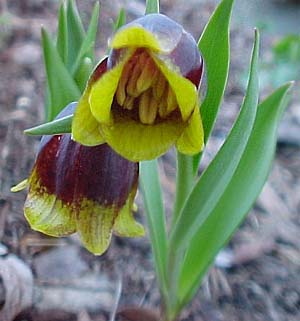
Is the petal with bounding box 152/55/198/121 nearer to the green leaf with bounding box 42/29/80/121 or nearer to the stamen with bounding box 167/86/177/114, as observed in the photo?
the stamen with bounding box 167/86/177/114

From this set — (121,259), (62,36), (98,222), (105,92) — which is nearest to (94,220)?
(98,222)

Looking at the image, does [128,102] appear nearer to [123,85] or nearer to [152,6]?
[123,85]

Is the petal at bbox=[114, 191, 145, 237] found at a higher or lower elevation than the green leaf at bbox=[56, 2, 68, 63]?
lower

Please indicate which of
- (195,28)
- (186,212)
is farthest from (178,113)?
(195,28)

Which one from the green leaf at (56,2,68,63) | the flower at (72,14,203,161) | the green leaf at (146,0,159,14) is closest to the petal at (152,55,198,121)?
the flower at (72,14,203,161)

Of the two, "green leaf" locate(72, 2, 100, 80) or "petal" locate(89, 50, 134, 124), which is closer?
"petal" locate(89, 50, 134, 124)

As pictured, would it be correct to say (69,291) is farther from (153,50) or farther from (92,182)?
(153,50)

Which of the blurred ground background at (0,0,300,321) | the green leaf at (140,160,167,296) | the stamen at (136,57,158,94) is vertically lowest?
the blurred ground background at (0,0,300,321)
